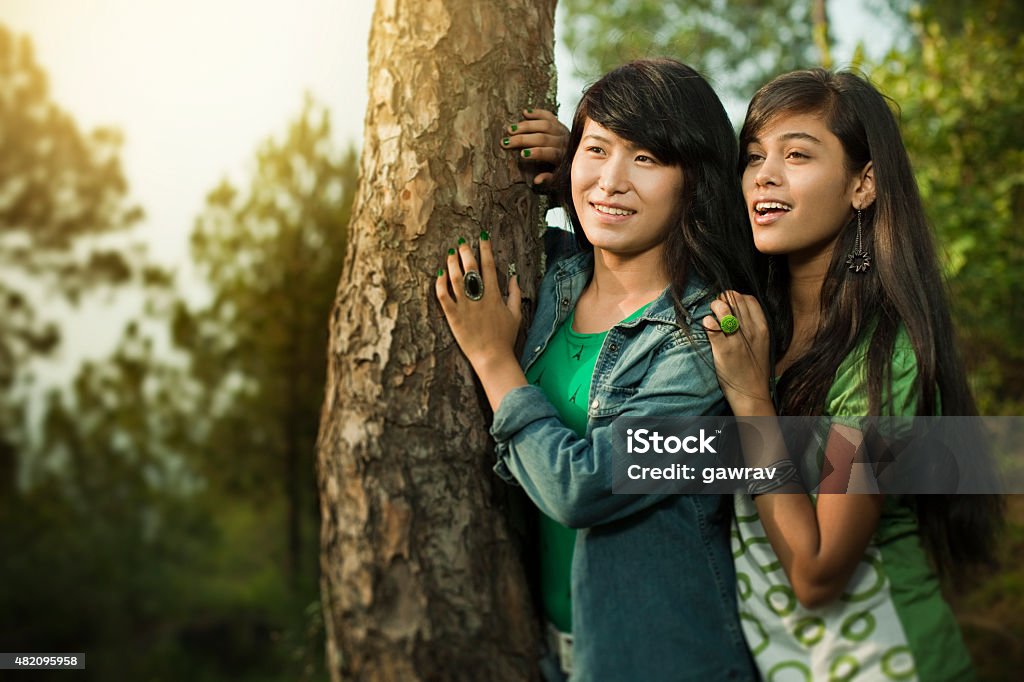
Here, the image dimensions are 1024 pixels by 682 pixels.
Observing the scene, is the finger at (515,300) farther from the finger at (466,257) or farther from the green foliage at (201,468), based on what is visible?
the green foliage at (201,468)

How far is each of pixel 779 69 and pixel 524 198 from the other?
14.6 meters

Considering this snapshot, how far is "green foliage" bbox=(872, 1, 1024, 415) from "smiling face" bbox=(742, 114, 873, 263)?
3153 millimetres

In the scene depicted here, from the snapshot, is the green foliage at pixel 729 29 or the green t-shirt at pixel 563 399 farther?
the green foliage at pixel 729 29

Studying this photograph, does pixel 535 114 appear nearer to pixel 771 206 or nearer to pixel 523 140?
pixel 523 140

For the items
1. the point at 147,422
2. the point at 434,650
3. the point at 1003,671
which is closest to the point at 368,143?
the point at 434,650

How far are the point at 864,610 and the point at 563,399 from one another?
770 mm

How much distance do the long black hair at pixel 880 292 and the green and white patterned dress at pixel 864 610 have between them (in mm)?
36

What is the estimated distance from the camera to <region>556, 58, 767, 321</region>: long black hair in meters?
1.88

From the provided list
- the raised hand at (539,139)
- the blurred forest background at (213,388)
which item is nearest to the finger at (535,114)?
the raised hand at (539,139)

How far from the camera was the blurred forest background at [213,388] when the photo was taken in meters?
4.28

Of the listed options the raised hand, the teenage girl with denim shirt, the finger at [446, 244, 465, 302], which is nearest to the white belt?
the teenage girl with denim shirt

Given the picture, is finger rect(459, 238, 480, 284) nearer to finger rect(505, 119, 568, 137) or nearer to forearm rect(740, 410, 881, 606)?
finger rect(505, 119, 568, 137)

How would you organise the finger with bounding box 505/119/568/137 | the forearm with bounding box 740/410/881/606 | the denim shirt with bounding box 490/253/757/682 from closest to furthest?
the forearm with bounding box 740/410/881/606 → the denim shirt with bounding box 490/253/757/682 → the finger with bounding box 505/119/568/137

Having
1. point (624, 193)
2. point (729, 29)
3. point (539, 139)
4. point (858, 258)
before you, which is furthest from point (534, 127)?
point (729, 29)
